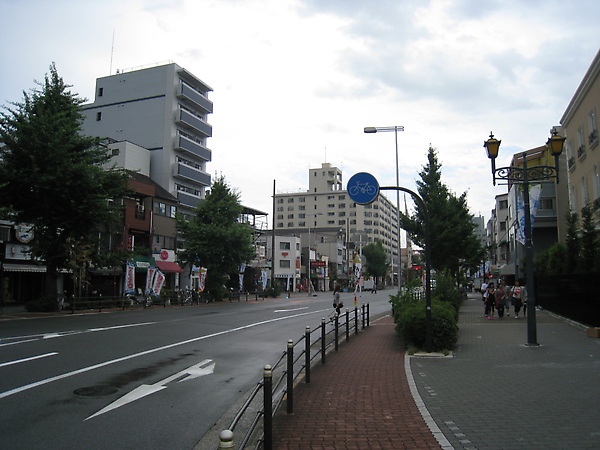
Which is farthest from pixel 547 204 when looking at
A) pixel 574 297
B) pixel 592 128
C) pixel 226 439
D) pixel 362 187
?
pixel 226 439

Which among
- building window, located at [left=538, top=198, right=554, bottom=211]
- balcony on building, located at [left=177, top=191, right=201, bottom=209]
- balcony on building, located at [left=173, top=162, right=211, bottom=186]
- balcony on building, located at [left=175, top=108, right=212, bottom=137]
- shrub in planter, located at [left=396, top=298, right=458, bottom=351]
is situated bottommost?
shrub in planter, located at [left=396, top=298, right=458, bottom=351]

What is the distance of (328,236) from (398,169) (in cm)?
7622

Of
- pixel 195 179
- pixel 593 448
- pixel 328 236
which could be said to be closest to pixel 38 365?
pixel 593 448

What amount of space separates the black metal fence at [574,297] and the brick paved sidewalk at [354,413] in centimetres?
896

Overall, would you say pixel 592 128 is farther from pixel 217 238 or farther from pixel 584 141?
pixel 217 238

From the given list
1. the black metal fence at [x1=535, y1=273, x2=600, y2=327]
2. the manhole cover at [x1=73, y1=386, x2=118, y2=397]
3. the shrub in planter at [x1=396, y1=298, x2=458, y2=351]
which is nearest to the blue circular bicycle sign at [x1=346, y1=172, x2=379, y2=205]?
the shrub in planter at [x1=396, y1=298, x2=458, y2=351]

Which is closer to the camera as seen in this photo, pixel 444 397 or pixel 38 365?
pixel 444 397

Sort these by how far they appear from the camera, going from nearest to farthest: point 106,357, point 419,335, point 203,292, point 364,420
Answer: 1. point 364,420
2. point 106,357
3. point 419,335
4. point 203,292

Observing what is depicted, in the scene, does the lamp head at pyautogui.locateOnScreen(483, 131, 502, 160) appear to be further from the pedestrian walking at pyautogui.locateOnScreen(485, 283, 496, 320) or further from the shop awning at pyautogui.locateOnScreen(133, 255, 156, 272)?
the shop awning at pyautogui.locateOnScreen(133, 255, 156, 272)

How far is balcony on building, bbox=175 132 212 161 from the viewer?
191 feet

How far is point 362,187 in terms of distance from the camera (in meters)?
12.0

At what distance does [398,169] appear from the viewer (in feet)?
115

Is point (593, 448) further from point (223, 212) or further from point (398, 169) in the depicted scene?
point (223, 212)

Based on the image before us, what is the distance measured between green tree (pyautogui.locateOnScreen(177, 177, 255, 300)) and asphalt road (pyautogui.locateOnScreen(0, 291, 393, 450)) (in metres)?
24.6
